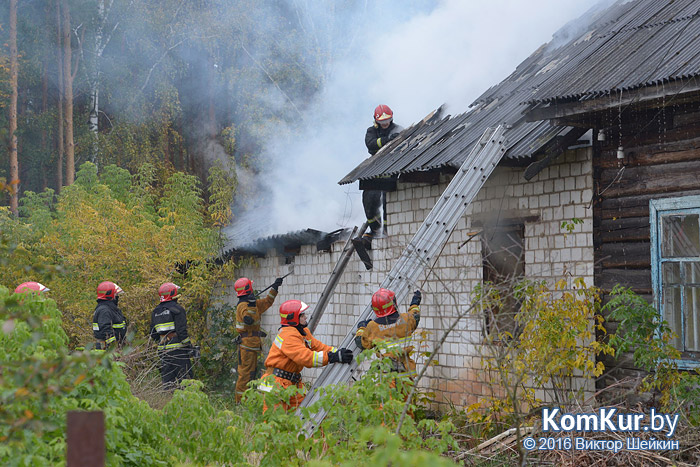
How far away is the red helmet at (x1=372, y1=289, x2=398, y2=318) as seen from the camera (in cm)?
723

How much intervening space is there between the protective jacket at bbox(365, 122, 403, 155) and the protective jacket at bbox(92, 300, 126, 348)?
4.44 meters

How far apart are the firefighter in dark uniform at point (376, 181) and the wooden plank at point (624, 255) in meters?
3.37

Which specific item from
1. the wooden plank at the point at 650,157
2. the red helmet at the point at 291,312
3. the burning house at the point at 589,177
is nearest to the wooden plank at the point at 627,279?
the burning house at the point at 589,177

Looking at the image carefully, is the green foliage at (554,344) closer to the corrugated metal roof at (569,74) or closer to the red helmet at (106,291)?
the corrugated metal roof at (569,74)

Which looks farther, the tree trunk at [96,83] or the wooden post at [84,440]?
the tree trunk at [96,83]

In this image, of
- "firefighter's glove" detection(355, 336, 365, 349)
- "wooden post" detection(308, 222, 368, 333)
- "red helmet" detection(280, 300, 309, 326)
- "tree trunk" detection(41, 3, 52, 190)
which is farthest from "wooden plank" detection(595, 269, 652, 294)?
"tree trunk" detection(41, 3, 52, 190)

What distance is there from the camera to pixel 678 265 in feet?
23.1

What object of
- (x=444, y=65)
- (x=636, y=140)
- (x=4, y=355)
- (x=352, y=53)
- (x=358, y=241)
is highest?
(x=352, y=53)

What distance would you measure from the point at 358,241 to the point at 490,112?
264cm

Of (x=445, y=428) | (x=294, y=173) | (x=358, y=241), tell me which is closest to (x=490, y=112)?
(x=358, y=241)

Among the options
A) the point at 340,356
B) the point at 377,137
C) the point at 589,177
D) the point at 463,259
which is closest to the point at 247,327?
the point at 377,137

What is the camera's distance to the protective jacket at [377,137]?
37.7 feet

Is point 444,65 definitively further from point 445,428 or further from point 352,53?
point 352,53

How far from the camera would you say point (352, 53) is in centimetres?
2798
